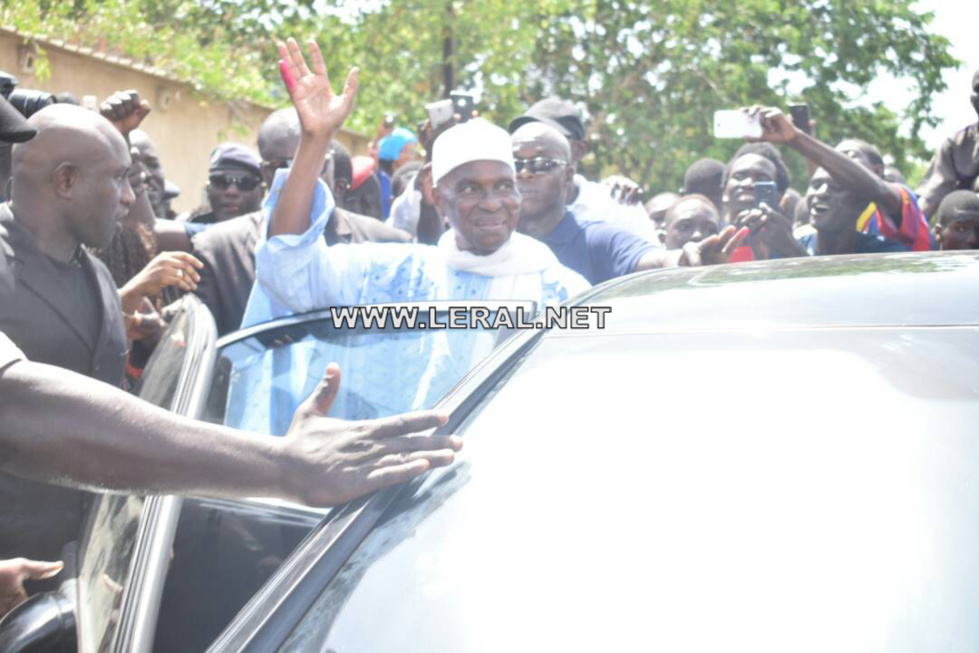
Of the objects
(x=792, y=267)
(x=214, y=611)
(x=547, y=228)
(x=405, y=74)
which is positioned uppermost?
(x=405, y=74)

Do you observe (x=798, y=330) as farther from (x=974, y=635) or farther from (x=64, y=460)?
(x=64, y=460)

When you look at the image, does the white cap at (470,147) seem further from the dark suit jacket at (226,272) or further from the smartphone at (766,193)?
the smartphone at (766,193)

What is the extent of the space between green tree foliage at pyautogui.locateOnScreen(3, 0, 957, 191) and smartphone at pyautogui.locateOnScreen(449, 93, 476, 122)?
7.57 m

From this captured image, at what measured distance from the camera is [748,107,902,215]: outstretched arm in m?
4.72

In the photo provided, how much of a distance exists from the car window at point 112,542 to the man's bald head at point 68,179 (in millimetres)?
391

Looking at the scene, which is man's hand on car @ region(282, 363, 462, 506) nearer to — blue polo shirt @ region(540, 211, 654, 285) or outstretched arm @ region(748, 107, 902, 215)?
blue polo shirt @ region(540, 211, 654, 285)

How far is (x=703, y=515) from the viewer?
146cm

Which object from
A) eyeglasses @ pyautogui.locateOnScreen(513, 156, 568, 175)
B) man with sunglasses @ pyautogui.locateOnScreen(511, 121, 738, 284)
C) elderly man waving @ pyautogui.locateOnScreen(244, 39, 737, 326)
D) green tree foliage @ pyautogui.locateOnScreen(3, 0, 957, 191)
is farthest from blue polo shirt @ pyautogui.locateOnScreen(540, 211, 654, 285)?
green tree foliage @ pyautogui.locateOnScreen(3, 0, 957, 191)

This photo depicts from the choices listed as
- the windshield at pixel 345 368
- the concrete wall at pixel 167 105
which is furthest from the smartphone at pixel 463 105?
the concrete wall at pixel 167 105

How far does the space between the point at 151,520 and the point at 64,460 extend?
21 centimetres

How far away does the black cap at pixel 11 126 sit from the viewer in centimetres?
229

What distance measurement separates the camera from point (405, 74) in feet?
45.1

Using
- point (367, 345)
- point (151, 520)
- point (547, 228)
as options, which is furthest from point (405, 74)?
point (151, 520)

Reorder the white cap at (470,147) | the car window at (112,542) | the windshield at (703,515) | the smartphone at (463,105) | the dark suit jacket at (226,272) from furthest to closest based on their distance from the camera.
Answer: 1. the smartphone at (463,105)
2. the dark suit jacket at (226,272)
3. the white cap at (470,147)
4. the car window at (112,542)
5. the windshield at (703,515)
